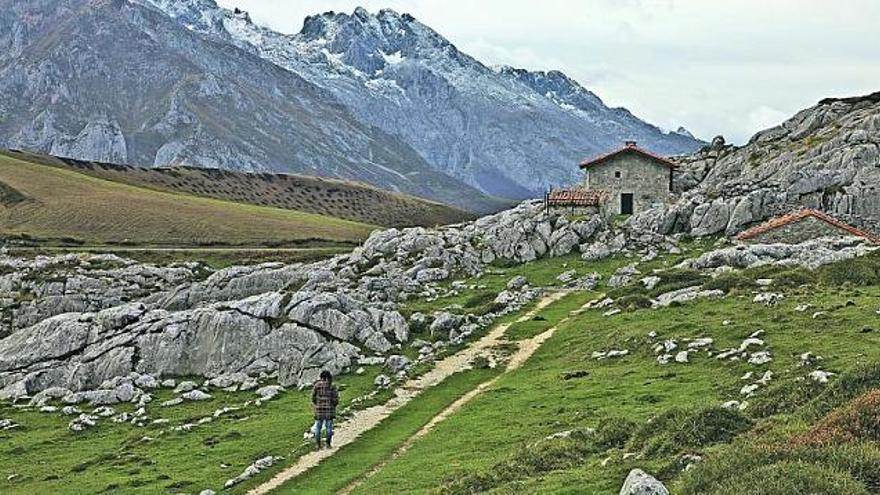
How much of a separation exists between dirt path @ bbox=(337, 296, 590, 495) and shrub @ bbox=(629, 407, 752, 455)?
9757mm

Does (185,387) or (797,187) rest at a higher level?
(797,187)

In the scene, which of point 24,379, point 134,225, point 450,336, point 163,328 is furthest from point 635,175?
point 134,225

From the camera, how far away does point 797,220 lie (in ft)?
211

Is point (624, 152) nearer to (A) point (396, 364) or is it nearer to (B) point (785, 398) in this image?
(A) point (396, 364)

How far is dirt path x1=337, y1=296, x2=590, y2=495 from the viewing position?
95.9ft

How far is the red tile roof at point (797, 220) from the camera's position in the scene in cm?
A: 6347

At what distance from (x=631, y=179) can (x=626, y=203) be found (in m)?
2.54

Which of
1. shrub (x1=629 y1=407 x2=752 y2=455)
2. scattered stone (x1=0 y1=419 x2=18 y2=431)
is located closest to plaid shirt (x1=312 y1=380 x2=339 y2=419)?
shrub (x1=629 y1=407 x2=752 y2=455)

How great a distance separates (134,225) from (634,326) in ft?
519

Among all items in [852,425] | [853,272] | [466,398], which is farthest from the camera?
[853,272]

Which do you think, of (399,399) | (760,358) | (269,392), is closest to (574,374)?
(399,399)

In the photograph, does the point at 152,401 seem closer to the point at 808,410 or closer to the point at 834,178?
the point at 808,410

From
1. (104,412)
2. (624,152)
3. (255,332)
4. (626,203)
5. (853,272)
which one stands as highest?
(624,152)

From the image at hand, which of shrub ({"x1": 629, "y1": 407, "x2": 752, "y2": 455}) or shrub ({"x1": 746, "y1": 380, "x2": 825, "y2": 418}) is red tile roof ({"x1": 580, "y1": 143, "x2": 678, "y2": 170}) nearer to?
shrub ({"x1": 746, "y1": 380, "x2": 825, "y2": 418})
